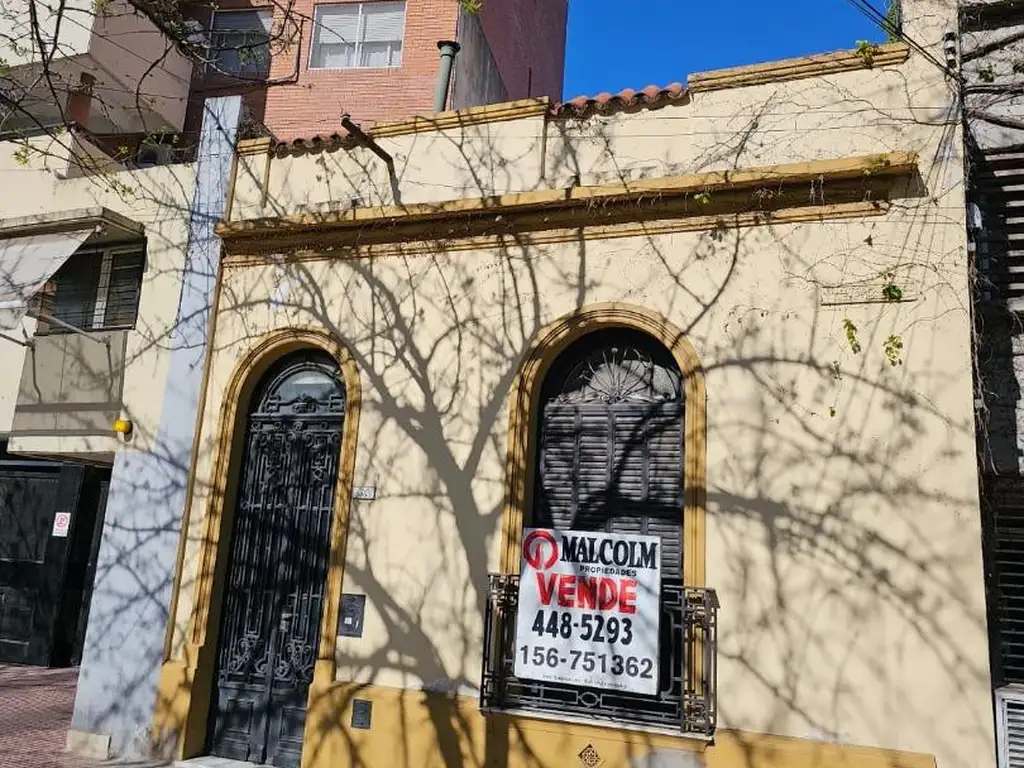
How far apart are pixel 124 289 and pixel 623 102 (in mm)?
5936

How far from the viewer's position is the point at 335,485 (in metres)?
8.09

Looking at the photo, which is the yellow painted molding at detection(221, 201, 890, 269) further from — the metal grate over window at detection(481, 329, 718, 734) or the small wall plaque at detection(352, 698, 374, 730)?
the small wall plaque at detection(352, 698, 374, 730)

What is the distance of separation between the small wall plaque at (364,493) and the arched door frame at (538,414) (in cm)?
132

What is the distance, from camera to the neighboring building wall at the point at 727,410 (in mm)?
6043

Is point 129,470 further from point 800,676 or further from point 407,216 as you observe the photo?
point 800,676

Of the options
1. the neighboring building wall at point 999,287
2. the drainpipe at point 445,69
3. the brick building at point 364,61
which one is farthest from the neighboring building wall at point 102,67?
the neighboring building wall at point 999,287

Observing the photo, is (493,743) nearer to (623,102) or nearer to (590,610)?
(590,610)

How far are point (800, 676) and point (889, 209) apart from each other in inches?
146

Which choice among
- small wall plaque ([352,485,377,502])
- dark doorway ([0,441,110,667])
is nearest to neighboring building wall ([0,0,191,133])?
dark doorway ([0,441,110,667])

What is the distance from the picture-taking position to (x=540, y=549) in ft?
23.2

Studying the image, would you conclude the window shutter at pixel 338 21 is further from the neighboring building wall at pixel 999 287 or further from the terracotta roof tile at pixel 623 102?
the neighboring building wall at pixel 999 287

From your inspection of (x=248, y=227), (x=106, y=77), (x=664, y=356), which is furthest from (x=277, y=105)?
(x=664, y=356)

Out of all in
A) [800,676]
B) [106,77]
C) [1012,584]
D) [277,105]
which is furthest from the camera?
[277,105]

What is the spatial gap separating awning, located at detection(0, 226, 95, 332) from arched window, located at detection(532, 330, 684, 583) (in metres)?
5.64
